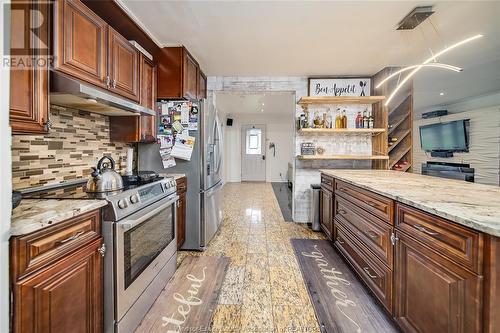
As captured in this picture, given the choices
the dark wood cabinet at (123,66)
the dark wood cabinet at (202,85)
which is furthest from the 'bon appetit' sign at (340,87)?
the dark wood cabinet at (123,66)

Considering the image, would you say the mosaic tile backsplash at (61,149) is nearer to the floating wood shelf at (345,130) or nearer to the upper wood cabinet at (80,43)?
the upper wood cabinet at (80,43)

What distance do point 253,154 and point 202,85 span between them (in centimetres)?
508

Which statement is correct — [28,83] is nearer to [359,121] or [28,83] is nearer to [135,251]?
[135,251]

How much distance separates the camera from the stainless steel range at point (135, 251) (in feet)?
4.31

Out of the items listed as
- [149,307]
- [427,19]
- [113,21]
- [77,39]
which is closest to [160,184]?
[149,307]

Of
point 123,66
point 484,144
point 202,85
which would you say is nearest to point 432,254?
point 123,66

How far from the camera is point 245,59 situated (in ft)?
9.95

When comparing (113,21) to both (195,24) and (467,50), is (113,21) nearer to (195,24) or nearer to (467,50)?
(195,24)

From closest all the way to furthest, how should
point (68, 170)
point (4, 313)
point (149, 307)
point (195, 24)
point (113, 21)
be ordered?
1. point (4, 313)
2. point (149, 307)
3. point (68, 170)
4. point (113, 21)
5. point (195, 24)

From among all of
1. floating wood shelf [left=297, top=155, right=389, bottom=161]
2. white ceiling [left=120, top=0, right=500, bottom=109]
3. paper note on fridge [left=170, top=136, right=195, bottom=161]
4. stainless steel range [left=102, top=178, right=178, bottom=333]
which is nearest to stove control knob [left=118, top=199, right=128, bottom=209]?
stainless steel range [left=102, top=178, right=178, bottom=333]

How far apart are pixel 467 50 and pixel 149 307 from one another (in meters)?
4.26

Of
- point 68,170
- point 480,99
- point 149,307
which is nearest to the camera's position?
point 149,307

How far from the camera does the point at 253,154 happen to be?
27.7 feet

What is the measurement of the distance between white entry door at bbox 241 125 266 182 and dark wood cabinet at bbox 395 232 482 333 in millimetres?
7005
